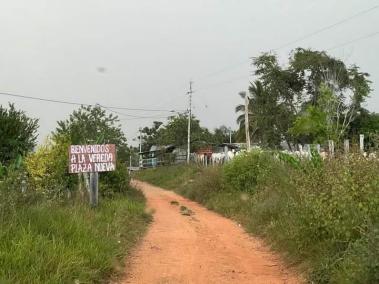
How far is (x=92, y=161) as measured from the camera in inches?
589

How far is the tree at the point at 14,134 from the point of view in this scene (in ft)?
70.3

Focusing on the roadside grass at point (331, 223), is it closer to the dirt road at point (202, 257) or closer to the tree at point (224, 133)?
the dirt road at point (202, 257)

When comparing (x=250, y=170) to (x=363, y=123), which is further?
(x=363, y=123)

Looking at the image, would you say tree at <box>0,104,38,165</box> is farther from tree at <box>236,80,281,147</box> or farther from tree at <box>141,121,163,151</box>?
tree at <box>141,121,163,151</box>

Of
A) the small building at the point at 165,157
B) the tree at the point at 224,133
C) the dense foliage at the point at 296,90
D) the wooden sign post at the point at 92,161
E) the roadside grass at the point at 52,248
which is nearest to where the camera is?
the roadside grass at the point at 52,248

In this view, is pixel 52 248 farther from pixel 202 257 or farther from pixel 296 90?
pixel 296 90

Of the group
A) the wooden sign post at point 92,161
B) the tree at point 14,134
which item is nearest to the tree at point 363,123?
the tree at point 14,134

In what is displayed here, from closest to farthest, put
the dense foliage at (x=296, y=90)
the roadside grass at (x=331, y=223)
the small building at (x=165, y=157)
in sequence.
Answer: the roadside grass at (x=331, y=223) < the dense foliage at (x=296, y=90) < the small building at (x=165, y=157)

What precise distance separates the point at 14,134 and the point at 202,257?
14.0 meters

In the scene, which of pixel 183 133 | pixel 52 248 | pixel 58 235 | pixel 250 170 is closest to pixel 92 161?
pixel 58 235

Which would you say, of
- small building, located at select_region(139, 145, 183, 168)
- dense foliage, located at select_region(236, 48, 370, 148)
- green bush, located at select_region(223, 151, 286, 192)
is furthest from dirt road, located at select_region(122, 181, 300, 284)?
small building, located at select_region(139, 145, 183, 168)

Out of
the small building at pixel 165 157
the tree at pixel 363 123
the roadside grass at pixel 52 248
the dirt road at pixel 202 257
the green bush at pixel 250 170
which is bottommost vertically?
the dirt road at pixel 202 257

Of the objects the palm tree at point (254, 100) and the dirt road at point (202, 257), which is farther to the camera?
the palm tree at point (254, 100)

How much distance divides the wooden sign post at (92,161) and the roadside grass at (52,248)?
3.62 m
